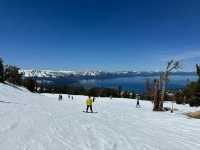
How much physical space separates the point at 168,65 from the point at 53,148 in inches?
1365

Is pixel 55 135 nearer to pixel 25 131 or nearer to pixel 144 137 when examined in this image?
pixel 25 131

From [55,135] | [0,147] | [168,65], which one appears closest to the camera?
[0,147]

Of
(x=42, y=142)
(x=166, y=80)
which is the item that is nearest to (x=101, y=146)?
(x=42, y=142)

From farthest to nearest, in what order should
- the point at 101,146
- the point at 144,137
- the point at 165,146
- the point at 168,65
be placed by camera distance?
the point at 168,65, the point at 144,137, the point at 165,146, the point at 101,146

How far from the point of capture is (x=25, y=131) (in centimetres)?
1480

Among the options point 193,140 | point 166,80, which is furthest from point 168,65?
point 193,140

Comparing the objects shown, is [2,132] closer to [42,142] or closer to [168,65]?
[42,142]

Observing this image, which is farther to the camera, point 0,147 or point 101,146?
point 101,146

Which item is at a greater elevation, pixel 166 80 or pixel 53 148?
pixel 166 80

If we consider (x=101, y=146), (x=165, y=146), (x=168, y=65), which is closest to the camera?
(x=101, y=146)

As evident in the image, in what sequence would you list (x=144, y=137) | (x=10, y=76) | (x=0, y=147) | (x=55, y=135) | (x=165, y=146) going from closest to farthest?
(x=0, y=147) < (x=165, y=146) < (x=55, y=135) < (x=144, y=137) < (x=10, y=76)

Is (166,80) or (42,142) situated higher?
(166,80)

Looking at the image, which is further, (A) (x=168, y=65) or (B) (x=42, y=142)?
(A) (x=168, y=65)

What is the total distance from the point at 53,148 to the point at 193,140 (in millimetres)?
7265
